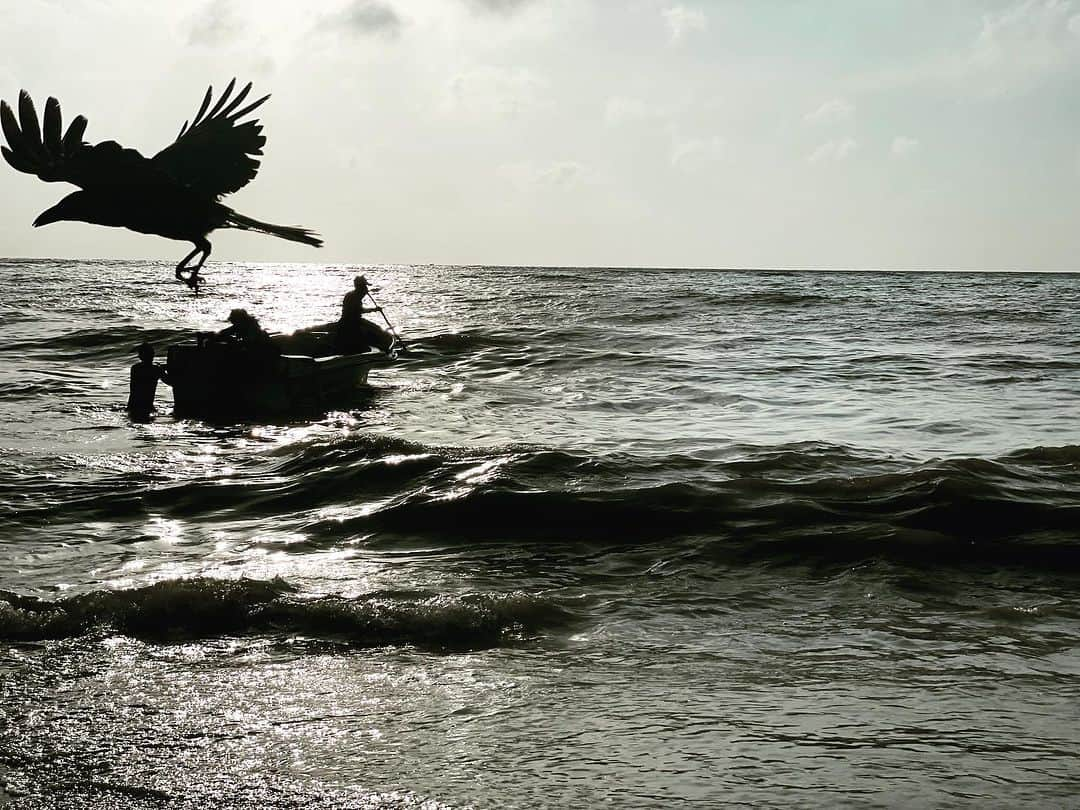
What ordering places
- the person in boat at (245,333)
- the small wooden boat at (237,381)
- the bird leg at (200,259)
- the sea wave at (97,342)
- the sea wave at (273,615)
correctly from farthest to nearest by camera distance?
the sea wave at (97,342), the person in boat at (245,333), the small wooden boat at (237,381), the bird leg at (200,259), the sea wave at (273,615)

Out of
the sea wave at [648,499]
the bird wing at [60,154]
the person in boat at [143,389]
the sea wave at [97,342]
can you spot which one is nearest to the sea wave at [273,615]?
the sea wave at [648,499]

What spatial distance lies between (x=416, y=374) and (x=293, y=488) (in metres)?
12.4

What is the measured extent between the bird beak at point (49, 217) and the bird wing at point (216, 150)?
3.53ft

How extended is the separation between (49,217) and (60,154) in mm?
407

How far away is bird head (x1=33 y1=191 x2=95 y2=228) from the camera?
Result: 21.9 feet

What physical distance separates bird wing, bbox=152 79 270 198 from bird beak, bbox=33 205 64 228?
3.53 ft

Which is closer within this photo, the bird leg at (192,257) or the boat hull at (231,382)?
the bird leg at (192,257)

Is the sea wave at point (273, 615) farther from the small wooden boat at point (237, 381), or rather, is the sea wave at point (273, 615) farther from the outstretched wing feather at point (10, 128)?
the small wooden boat at point (237, 381)

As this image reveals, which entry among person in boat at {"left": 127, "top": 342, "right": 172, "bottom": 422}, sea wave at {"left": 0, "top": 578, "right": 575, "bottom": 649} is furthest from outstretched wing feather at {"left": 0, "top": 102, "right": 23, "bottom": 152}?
person in boat at {"left": 127, "top": 342, "right": 172, "bottom": 422}

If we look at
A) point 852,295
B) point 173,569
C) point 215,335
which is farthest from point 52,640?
point 852,295

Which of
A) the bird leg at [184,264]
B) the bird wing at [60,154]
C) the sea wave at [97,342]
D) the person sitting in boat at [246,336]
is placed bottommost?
the sea wave at [97,342]

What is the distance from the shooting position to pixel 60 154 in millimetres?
6680

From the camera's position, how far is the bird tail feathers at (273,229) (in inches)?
272

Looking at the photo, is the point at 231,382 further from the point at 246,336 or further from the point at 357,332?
the point at 357,332
